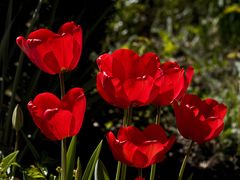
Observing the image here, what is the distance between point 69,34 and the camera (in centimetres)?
158

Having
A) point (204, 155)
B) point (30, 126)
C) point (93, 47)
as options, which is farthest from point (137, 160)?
point (204, 155)

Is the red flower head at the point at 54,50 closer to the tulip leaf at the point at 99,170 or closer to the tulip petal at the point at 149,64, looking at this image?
the tulip petal at the point at 149,64

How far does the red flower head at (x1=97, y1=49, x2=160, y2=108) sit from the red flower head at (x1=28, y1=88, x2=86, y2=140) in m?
0.08

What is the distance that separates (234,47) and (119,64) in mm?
4028

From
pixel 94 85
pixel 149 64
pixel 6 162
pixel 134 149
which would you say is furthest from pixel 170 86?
pixel 94 85

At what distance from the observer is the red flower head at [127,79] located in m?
1.50

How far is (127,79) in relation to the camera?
157 centimetres

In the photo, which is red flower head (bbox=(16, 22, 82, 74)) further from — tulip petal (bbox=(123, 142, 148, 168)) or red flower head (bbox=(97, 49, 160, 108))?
tulip petal (bbox=(123, 142, 148, 168))

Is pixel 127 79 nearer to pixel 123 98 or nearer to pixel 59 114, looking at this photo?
pixel 123 98

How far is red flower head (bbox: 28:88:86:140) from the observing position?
147cm

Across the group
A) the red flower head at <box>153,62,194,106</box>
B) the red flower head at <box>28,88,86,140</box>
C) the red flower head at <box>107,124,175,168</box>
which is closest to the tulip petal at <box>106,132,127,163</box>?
the red flower head at <box>107,124,175,168</box>

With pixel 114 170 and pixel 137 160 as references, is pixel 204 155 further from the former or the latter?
pixel 137 160

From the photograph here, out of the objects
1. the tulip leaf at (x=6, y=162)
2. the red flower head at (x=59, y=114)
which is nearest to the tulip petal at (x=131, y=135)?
the red flower head at (x=59, y=114)

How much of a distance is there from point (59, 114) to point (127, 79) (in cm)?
22
